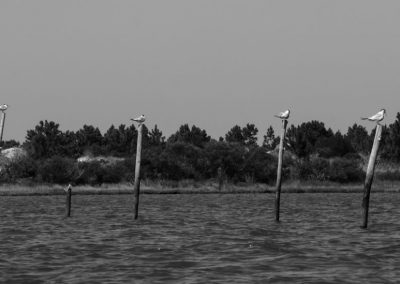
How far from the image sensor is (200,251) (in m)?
28.9

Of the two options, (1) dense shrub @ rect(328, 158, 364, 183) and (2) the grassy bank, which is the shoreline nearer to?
(2) the grassy bank

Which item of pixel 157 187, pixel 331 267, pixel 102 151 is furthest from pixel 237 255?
pixel 102 151

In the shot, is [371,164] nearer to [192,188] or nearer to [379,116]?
[379,116]

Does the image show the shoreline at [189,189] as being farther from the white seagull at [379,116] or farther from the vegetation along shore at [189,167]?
the white seagull at [379,116]

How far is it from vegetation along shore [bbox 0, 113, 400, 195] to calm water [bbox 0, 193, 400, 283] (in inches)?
2024

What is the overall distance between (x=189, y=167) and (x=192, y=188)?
8178mm

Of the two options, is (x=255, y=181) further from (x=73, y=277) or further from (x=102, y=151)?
(x=73, y=277)

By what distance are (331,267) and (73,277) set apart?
682 cm

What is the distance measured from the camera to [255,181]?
116625 mm

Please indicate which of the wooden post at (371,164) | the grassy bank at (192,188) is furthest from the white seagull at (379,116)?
the grassy bank at (192,188)

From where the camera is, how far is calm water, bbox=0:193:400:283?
2341cm

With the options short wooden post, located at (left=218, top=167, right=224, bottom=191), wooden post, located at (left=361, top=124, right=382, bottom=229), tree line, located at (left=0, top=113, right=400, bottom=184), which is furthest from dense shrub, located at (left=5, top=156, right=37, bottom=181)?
wooden post, located at (left=361, top=124, right=382, bottom=229)

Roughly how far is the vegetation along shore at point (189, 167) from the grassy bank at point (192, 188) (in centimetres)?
10

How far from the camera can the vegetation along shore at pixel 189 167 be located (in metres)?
104
